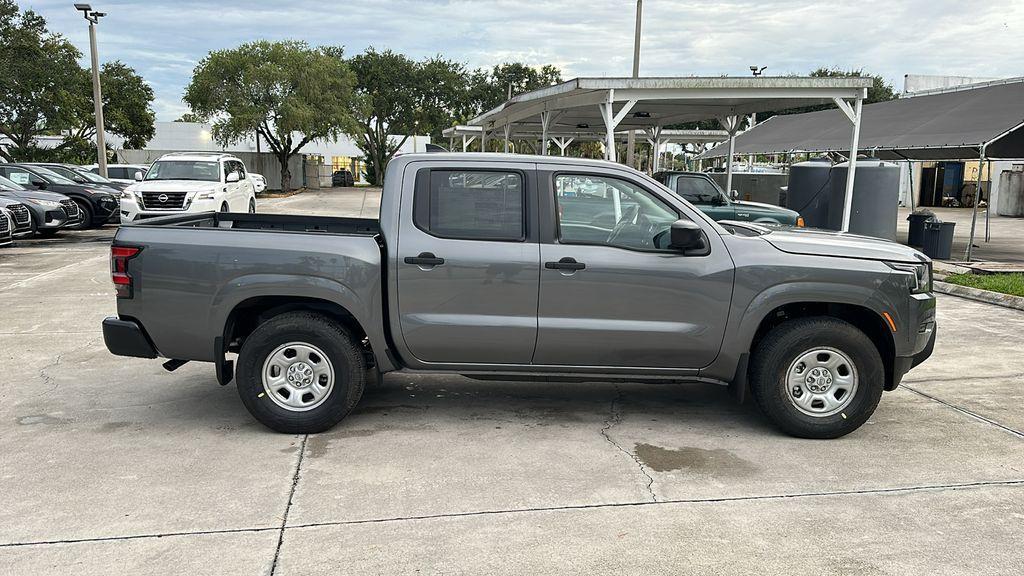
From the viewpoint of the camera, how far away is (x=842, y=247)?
207 inches

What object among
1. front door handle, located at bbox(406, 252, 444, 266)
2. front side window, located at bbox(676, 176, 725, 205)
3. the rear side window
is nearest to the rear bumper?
front door handle, located at bbox(406, 252, 444, 266)

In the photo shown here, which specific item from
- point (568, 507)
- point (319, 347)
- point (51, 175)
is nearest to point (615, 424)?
point (568, 507)

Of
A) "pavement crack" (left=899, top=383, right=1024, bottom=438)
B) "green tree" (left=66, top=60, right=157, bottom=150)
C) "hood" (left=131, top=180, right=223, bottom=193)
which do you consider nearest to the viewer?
"pavement crack" (left=899, top=383, right=1024, bottom=438)

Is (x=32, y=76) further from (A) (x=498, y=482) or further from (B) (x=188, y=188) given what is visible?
(A) (x=498, y=482)

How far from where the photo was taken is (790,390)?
5.28 m

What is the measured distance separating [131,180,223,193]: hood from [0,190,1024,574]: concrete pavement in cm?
1037

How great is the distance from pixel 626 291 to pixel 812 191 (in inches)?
569

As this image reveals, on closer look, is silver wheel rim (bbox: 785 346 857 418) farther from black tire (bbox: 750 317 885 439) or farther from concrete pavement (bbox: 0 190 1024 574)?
concrete pavement (bbox: 0 190 1024 574)

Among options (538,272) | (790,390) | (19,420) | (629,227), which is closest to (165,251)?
(19,420)

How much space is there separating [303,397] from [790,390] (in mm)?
3216

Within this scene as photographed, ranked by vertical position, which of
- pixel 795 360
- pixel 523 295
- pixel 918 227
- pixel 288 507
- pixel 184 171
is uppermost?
pixel 184 171

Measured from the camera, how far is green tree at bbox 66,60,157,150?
47.9 m

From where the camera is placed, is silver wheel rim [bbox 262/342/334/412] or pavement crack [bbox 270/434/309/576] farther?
silver wheel rim [bbox 262/342/334/412]

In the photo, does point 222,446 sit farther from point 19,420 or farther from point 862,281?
point 862,281
